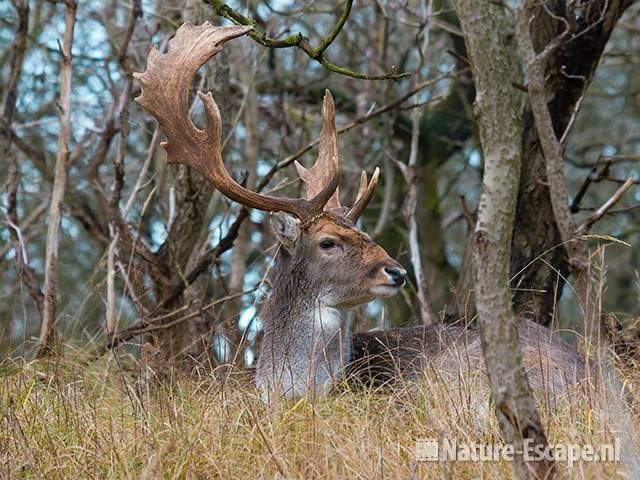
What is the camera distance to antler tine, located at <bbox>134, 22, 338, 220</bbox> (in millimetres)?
6355

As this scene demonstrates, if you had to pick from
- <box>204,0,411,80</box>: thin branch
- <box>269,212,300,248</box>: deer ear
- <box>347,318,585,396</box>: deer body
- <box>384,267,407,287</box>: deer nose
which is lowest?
<box>347,318,585,396</box>: deer body

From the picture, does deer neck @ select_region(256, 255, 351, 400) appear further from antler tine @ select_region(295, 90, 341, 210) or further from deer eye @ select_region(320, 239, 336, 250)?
antler tine @ select_region(295, 90, 341, 210)

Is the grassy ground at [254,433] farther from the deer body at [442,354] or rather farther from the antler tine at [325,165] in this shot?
the antler tine at [325,165]

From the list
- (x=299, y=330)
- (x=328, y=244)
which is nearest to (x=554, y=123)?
(x=328, y=244)

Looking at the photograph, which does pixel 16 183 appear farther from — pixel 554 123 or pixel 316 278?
pixel 554 123

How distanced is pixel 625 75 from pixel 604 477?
13.8 metres

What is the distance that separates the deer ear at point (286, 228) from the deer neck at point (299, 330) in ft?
0.60

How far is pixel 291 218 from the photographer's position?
7117 mm

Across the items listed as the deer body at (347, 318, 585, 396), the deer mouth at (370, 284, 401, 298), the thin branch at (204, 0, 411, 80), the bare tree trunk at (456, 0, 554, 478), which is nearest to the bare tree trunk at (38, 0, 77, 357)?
the deer body at (347, 318, 585, 396)

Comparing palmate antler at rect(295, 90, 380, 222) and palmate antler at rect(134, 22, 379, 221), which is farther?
palmate antler at rect(295, 90, 380, 222)

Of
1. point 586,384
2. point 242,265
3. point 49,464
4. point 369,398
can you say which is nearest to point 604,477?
point 586,384

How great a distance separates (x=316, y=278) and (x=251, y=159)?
452 centimetres

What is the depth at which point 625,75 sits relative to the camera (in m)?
17.2

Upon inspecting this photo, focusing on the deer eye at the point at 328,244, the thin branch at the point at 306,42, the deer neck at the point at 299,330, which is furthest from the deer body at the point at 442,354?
the thin branch at the point at 306,42
